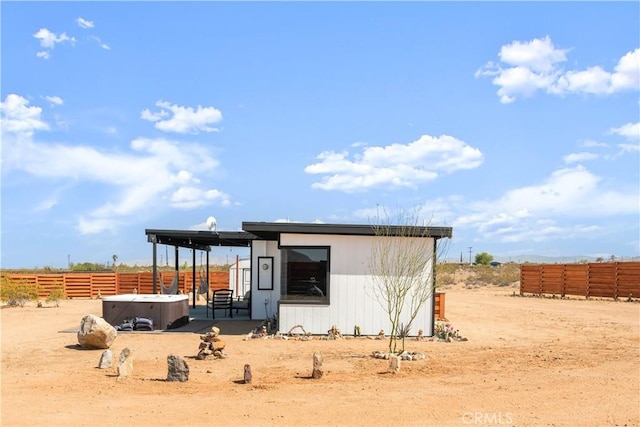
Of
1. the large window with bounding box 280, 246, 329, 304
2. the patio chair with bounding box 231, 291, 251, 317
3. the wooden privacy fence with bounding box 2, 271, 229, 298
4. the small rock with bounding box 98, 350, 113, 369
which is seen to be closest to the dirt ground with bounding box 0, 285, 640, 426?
the small rock with bounding box 98, 350, 113, 369

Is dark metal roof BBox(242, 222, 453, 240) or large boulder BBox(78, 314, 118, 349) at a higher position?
dark metal roof BBox(242, 222, 453, 240)

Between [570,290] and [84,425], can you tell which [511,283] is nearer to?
[570,290]

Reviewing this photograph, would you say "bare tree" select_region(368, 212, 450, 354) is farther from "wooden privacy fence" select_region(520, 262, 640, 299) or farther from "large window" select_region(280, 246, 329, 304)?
"wooden privacy fence" select_region(520, 262, 640, 299)

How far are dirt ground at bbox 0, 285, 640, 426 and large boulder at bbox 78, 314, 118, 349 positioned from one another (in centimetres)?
35

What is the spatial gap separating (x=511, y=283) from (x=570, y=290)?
13.6 meters

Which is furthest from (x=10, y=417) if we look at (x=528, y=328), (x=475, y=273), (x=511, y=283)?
(x=475, y=273)

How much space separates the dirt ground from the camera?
6469 millimetres

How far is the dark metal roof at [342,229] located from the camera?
A: 13.2 meters

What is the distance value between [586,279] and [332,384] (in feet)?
78.5

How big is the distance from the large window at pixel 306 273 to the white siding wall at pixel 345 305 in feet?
0.42

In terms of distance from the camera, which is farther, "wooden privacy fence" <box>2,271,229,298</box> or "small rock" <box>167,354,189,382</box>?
"wooden privacy fence" <box>2,271,229,298</box>

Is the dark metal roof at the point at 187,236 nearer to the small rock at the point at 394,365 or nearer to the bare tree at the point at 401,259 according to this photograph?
the bare tree at the point at 401,259

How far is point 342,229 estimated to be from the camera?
13.5 metres

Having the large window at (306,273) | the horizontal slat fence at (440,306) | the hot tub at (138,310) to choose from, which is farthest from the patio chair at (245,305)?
the horizontal slat fence at (440,306)
